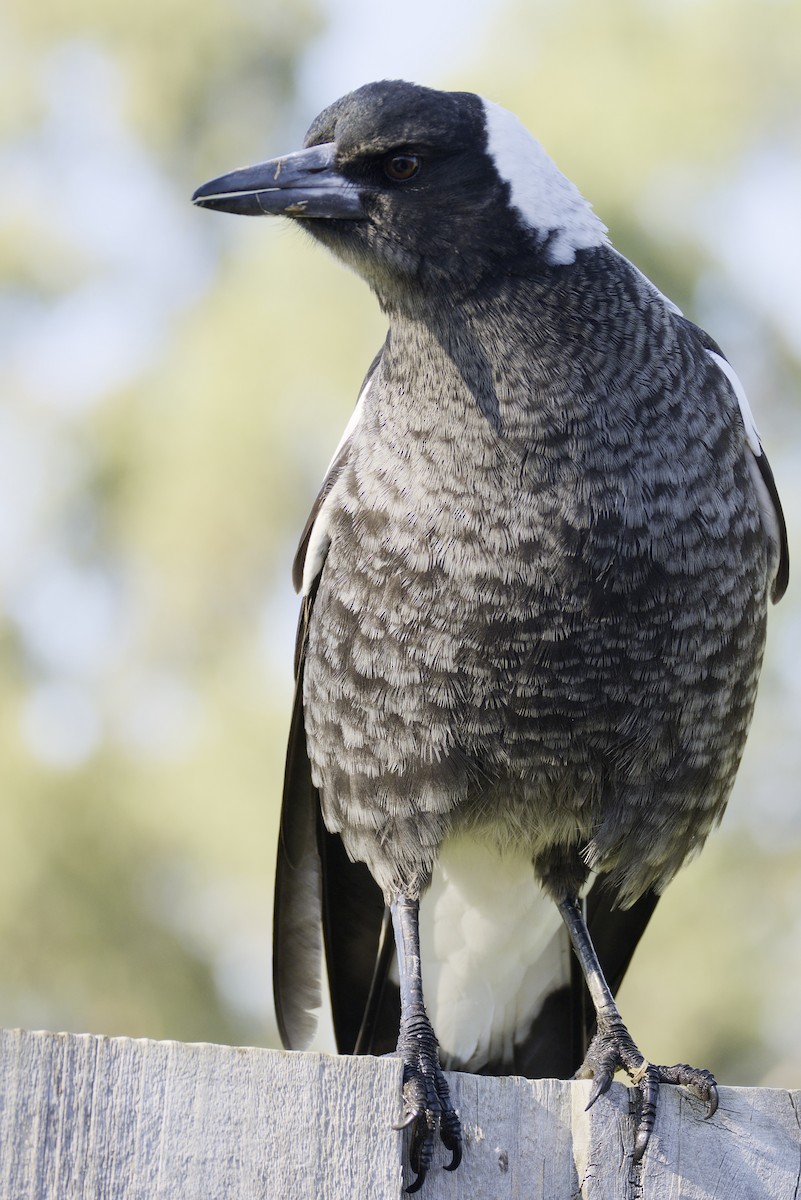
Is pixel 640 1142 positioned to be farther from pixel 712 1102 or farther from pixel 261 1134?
pixel 261 1134

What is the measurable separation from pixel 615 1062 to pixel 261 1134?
21.8 inches

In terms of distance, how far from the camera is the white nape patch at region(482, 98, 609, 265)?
1.80 meters

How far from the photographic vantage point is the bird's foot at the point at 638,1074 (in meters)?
1.28

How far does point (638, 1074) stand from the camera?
4.86 ft

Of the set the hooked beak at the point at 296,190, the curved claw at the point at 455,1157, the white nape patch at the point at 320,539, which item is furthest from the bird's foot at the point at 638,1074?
the hooked beak at the point at 296,190

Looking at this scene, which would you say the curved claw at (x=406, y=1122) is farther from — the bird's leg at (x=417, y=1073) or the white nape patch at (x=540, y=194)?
the white nape patch at (x=540, y=194)

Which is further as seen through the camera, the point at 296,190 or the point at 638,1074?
the point at 296,190

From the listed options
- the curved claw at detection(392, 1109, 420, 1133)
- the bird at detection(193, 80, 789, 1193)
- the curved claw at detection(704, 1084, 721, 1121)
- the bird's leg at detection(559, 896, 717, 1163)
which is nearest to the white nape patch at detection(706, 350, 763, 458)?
the bird at detection(193, 80, 789, 1193)

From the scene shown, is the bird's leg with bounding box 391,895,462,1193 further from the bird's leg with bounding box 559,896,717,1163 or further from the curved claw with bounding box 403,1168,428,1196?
the bird's leg with bounding box 559,896,717,1163

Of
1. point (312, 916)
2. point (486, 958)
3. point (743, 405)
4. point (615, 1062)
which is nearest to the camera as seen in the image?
point (615, 1062)

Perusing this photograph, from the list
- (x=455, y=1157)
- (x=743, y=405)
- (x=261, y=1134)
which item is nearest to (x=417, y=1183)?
(x=455, y=1157)

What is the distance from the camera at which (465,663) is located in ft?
5.43

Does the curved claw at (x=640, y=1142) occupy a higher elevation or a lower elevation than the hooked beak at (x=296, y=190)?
lower

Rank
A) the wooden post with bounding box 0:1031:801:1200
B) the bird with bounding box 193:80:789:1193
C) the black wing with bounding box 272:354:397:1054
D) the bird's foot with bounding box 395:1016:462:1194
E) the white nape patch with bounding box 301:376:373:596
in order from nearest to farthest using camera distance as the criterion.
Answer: the wooden post with bounding box 0:1031:801:1200 < the bird's foot with bounding box 395:1016:462:1194 < the bird with bounding box 193:80:789:1193 < the white nape patch with bounding box 301:376:373:596 < the black wing with bounding box 272:354:397:1054
